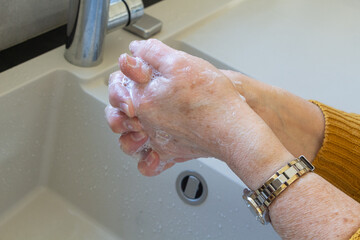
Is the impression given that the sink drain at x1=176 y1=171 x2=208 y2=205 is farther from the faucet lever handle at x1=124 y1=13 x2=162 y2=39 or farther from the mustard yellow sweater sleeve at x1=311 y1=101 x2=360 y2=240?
the faucet lever handle at x1=124 y1=13 x2=162 y2=39

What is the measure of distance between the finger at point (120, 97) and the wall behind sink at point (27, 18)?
0.25 meters

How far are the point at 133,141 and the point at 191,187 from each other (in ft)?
0.47

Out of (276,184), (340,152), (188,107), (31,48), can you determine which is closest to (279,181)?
(276,184)

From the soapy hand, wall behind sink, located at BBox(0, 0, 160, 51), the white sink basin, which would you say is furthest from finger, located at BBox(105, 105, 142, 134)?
wall behind sink, located at BBox(0, 0, 160, 51)

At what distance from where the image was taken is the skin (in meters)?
0.49

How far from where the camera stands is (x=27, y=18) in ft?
2.56

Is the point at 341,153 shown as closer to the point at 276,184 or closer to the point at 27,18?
the point at 276,184

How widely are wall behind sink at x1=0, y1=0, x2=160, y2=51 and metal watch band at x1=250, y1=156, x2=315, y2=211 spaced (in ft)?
1.51

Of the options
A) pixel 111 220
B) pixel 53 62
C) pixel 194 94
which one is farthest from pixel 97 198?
pixel 194 94

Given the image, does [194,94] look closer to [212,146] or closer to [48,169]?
[212,146]

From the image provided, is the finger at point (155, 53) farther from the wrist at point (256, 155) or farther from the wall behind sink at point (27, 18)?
the wall behind sink at point (27, 18)

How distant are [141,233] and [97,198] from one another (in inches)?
3.5

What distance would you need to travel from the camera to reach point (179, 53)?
0.54 m

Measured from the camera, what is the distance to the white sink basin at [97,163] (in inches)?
27.7
